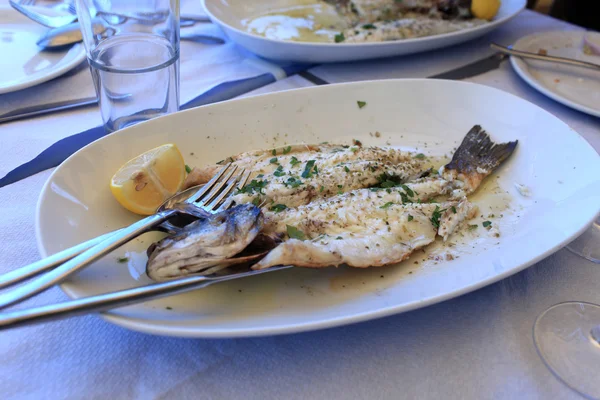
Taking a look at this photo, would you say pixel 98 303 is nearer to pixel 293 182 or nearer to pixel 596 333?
pixel 293 182

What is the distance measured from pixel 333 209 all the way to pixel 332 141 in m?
0.49

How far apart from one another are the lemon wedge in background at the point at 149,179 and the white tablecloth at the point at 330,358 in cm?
30

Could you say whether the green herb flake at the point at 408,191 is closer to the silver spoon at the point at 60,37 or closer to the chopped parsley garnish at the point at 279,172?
the chopped parsley garnish at the point at 279,172

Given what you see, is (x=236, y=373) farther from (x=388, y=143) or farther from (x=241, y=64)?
(x=241, y=64)

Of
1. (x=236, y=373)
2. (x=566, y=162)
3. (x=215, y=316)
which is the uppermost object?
(x=566, y=162)

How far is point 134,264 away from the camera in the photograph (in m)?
1.19

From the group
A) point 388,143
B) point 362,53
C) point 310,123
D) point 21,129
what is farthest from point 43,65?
point 388,143

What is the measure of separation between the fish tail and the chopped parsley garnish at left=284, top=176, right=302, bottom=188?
48cm

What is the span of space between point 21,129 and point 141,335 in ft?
3.96

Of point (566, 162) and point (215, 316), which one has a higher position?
point (566, 162)

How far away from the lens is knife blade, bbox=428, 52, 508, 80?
7.53 feet

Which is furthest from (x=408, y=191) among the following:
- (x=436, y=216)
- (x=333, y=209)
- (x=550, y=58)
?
(x=550, y=58)

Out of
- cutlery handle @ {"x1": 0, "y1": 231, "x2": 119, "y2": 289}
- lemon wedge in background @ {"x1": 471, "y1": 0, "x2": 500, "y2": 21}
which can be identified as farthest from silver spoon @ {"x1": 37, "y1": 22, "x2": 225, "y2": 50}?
lemon wedge in background @ {"x1": 471, "y1": 0, "x2": 500, "y2": 21}

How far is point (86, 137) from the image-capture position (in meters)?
1.84
